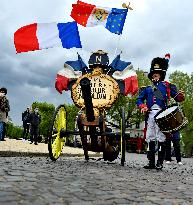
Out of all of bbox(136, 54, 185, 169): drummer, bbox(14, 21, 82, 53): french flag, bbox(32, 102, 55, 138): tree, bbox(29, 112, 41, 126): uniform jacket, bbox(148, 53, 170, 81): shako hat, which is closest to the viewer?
bbox(136, 54, 185, 169): drummer

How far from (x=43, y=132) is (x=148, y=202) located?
204 ft

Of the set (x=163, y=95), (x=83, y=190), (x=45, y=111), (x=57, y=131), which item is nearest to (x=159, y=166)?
(x=163, y=95)

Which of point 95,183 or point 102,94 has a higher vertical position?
point 102,94

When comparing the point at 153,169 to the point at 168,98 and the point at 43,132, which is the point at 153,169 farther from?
the point at 43,132

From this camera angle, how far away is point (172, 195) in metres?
4.38

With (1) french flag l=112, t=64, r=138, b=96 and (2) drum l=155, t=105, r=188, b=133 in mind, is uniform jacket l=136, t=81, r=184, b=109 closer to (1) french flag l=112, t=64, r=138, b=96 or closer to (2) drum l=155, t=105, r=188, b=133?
(2) drum l=155, t=105, r=188, b=133

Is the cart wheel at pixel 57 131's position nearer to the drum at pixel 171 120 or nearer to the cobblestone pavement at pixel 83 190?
the drum at pixel 171 120

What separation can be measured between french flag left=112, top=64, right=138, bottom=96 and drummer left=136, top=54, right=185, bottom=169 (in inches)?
47.7

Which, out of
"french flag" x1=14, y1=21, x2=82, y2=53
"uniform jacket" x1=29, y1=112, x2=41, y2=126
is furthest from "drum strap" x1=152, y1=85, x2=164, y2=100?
"uniform jacket" x1=29, y1=112, x2=41, y2=126

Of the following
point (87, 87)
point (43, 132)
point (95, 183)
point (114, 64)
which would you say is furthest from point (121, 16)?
point (43, 132)

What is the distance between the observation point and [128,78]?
32.0 feet

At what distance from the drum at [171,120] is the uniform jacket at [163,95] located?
2.68 ft

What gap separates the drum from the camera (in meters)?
7.16

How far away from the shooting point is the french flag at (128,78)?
9.66 meters
